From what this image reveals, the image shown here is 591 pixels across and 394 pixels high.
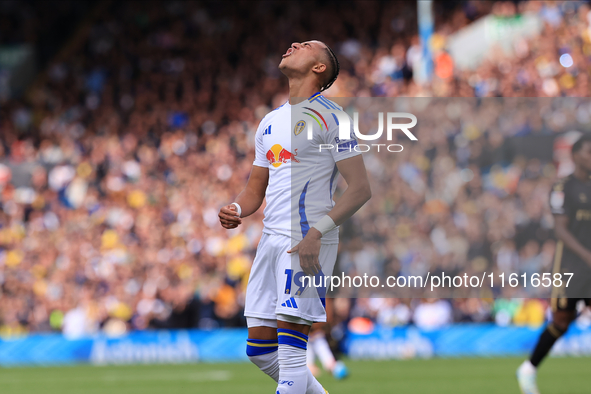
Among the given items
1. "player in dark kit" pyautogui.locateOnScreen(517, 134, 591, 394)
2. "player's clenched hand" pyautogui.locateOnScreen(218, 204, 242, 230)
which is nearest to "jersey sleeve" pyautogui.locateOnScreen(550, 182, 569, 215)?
"player in dark kit" pyautogui.locateOnScreen(517, 134, 591, 394)

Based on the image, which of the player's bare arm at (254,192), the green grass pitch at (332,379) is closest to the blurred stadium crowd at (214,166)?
the green grass pitch at (332,379)

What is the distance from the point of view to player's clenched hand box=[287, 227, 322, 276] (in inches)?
175

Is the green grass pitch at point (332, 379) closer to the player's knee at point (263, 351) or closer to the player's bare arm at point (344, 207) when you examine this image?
the player's knee at point (263, 351)

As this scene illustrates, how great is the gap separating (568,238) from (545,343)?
99cm

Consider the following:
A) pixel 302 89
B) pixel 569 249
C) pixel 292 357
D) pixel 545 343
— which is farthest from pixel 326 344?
pixel 302 89

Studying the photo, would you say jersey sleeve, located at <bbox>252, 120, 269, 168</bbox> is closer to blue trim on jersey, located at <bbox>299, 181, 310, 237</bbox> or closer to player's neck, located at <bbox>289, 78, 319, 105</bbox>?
player's neck, located at <bbox>289, 78, 319, 105</bbox>

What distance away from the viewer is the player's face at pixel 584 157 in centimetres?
706

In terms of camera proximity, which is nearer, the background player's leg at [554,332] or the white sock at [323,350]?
the background player's leg at [554,332]

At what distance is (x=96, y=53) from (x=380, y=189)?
12.6 metres

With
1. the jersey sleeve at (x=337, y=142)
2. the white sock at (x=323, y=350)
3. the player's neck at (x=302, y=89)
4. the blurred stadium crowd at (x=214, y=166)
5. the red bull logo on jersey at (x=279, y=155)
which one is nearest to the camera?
the jersey sleeve at (x=337, y=142)

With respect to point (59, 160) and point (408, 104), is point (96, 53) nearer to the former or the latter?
point (59, 160)

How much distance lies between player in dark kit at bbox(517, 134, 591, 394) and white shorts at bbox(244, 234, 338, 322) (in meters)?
3.16

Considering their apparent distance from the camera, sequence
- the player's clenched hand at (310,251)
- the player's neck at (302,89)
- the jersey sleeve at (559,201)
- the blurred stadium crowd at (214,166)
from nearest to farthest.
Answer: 1. the player's clenched hand at (310,251)
2. the player's neck at (302,89)
3. the jersey sleeve at (559,201)
4. the blurred stadium crowd at (214,166)

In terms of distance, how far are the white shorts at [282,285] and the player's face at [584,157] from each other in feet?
11.1
